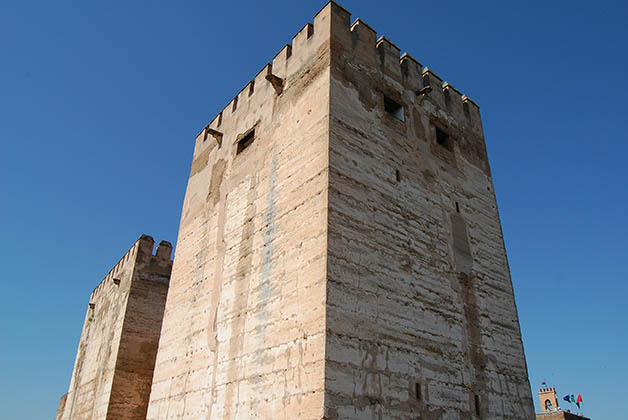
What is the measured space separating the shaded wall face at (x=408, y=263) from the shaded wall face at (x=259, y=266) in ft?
1.23

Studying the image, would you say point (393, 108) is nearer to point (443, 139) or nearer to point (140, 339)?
point (443, 139)

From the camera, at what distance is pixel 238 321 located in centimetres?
857

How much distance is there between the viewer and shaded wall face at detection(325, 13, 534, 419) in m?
7.05

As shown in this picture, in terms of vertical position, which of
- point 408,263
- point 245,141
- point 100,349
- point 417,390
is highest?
point 245,141

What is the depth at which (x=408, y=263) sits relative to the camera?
8398 mm

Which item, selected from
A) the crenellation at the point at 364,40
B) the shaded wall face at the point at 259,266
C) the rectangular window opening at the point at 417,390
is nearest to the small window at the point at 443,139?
the crenellation at the point at 364,40

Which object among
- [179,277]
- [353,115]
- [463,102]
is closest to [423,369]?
[353,115]

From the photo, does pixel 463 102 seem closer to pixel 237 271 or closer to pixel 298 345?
pixel 237 271

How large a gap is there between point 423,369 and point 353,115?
4.58 metres

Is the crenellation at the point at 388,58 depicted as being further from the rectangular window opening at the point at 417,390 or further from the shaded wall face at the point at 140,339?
the shaded wall face at the point at 140,339

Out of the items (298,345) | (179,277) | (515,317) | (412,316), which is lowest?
(298,345)

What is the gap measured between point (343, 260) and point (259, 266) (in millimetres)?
1929

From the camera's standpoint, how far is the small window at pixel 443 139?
1113cm

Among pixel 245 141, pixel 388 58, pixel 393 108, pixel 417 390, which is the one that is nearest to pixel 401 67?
pixel 388 58
